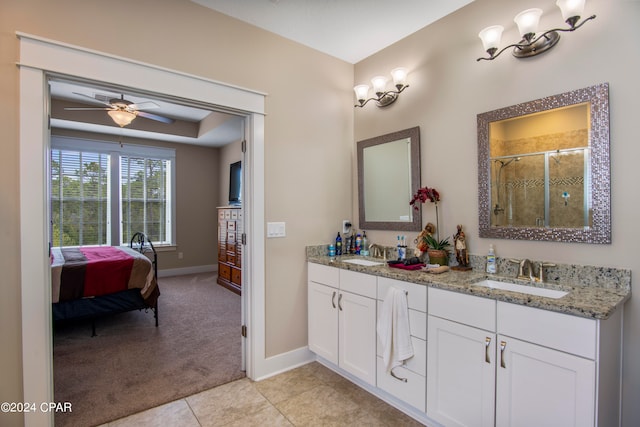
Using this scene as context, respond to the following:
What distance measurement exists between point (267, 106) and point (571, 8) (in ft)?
6.46

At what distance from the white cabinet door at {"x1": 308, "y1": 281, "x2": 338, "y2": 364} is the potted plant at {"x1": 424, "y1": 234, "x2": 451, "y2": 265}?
77cm

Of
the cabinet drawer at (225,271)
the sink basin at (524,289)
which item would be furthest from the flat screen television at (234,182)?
the sink basin at (524,289)

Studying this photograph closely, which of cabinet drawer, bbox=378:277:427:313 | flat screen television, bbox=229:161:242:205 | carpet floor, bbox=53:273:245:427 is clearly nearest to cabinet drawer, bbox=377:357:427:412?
cabinet drawer, bbox=378:277:427:313

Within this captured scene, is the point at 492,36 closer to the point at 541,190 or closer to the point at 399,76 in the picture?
the point at 399,76

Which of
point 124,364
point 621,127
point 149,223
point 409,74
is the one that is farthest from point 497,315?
point 149,223

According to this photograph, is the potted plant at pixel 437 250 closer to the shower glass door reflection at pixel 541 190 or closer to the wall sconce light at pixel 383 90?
the shower glass door reflection at pixel 541 190

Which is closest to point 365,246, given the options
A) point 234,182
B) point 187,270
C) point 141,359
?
point 141,359

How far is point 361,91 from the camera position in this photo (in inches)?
114

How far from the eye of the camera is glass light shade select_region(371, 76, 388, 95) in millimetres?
2762

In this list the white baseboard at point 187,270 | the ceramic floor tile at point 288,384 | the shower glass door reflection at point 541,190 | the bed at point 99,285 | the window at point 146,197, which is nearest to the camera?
the shower glass door reflection at point 541,190

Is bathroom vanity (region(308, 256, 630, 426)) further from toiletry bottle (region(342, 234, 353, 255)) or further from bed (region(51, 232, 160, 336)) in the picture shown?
bed (region(51, 232, 160, 336))

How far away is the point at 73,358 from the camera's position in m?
2.90

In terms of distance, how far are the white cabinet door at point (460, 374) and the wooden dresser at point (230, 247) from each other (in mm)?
3550

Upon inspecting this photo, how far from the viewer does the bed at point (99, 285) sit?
124 inches
